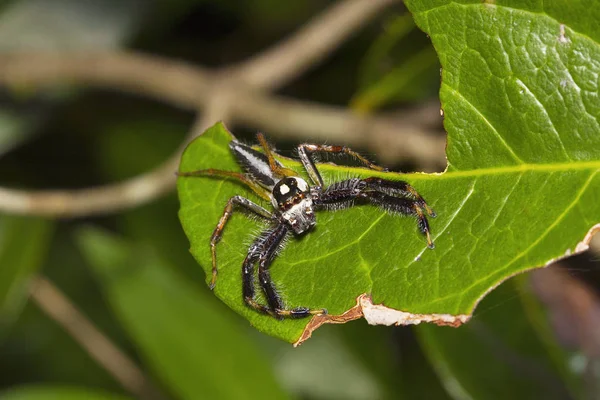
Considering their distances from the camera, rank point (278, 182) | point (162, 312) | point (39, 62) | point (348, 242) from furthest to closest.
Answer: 1. point (39, 62)
2. point (162, 312)
3. point (278, 182)
4. point (348, 242)

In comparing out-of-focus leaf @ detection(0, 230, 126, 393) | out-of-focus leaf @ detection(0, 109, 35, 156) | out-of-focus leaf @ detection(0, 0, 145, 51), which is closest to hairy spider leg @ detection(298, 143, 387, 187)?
out-of-focus leaf @ detection(0, 0, 145, 51)

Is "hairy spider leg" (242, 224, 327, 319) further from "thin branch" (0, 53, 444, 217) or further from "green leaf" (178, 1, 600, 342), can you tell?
"thin branch" (0, 53, 444, 217)

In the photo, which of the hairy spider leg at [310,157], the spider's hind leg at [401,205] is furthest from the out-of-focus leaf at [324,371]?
the spider's hind leg at [401,205]

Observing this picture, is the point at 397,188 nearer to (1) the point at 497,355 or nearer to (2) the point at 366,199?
(2) the point at 366,199

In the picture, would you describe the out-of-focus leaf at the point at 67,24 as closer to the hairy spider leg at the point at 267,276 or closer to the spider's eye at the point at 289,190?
the spider's eye at the point at 289,190

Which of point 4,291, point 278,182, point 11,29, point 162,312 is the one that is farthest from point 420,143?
point 11,29

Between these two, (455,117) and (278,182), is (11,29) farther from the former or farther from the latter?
(455,117)
